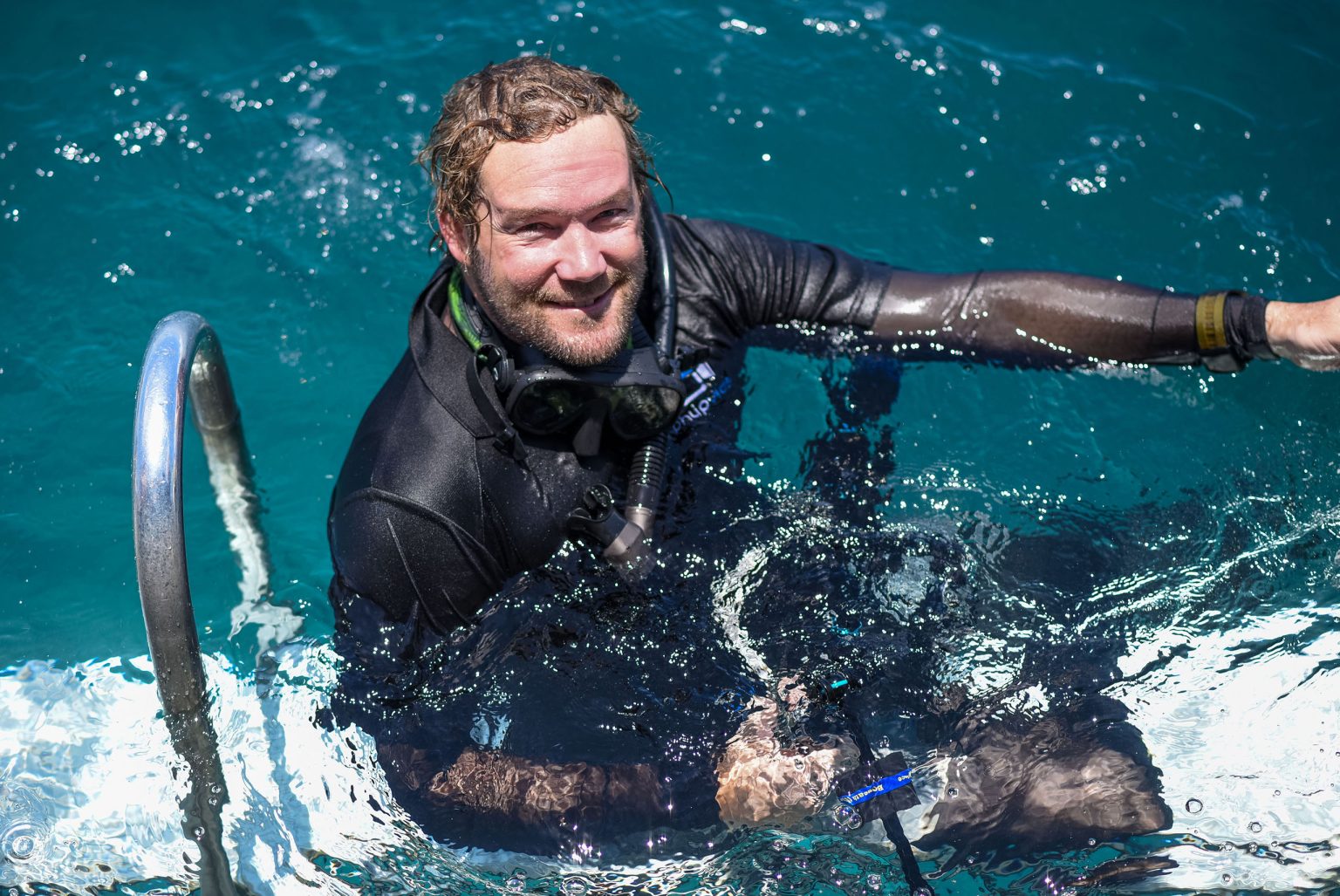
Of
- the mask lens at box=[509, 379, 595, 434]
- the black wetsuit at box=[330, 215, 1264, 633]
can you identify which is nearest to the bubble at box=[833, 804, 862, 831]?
the black wetsuit at box=[330, 215, 1264, 633]

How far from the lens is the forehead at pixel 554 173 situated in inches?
109

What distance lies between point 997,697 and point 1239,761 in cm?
62

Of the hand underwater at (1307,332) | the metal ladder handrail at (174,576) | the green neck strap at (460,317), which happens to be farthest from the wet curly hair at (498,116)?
the hand underwater at (1307,332)

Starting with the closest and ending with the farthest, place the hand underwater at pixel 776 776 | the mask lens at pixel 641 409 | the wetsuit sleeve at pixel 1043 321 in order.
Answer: the mask lens at pixel 641 409, the hand underwater at pixel 776 776, the wetsuit sleeve at pixel 1043 321

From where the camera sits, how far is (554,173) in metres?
2.77

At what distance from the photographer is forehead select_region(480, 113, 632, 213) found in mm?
2760

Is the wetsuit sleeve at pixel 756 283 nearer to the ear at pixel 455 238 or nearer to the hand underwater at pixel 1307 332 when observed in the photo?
the ear at pixel 455 238

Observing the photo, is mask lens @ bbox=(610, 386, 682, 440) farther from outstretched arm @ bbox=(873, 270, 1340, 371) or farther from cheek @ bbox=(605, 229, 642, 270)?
outstretched arm @ bbox=(873, 270, 1340, 371)

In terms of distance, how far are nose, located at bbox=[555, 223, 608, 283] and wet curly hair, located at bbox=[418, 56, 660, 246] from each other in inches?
8.6

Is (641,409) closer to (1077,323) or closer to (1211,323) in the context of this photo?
(1077,323)

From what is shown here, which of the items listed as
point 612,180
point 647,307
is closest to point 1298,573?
point 647,307

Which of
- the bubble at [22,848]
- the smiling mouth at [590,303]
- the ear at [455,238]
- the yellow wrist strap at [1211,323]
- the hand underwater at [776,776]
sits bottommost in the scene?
the bubble at [22,848]

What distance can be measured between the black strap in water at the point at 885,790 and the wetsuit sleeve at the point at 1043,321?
1.17 meters

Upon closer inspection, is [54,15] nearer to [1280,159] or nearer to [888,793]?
[888,793]
